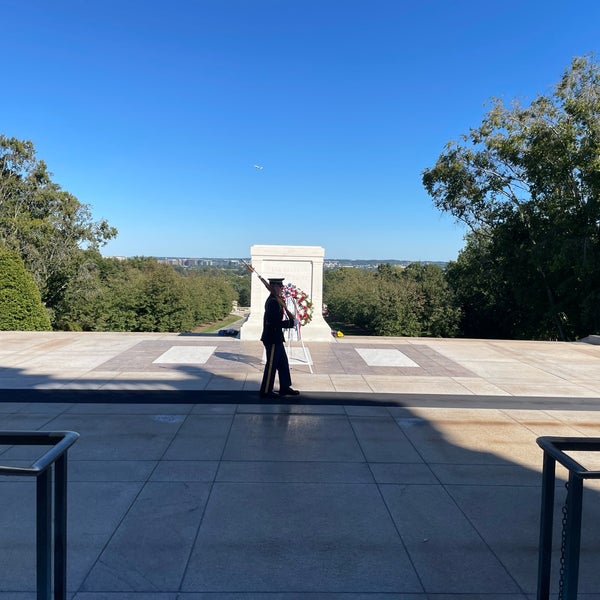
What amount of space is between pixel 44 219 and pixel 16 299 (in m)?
14.7

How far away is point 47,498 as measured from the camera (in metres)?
2.12

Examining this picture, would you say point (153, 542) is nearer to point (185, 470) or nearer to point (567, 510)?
point (185, 470)

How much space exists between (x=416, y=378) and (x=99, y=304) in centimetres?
2868

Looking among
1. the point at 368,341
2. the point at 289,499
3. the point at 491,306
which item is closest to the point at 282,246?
the point at 368,341

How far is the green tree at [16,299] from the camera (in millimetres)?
14758

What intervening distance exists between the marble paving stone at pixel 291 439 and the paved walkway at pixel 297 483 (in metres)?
0.02

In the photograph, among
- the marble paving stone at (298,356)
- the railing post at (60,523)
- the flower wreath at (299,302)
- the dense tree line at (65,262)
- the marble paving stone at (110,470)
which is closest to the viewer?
the railing post at (60,523)

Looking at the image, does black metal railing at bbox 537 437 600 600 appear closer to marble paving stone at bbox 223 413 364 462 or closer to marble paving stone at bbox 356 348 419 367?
marble paving stone at bbox 223 413 364 462

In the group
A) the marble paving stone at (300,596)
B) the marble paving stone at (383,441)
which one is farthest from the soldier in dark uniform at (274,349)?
the marble paving stone at (300,596)

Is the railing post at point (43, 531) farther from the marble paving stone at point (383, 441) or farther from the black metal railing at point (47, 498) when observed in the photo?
the marble paving stone at point (383, 441)

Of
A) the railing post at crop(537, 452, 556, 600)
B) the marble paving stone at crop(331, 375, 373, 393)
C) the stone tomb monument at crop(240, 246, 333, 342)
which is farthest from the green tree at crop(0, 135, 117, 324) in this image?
the railing post at crop(537, 452, 556, 600)

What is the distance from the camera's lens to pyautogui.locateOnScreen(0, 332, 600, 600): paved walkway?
2.98 metres

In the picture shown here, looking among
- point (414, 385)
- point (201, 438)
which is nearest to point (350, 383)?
point (414, 385)

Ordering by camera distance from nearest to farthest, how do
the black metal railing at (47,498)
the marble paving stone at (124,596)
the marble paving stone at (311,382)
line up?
the black metal railing at (47,498)
the marble paving stone at (124,596)
the marble paving stone at (311,382)
